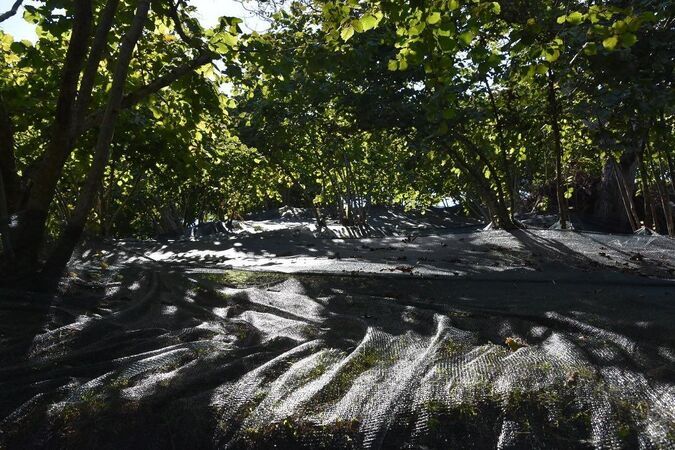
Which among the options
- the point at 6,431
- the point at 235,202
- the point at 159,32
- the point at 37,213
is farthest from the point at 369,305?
the point at 235,202

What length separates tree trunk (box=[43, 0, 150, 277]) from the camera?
3781 millimetres

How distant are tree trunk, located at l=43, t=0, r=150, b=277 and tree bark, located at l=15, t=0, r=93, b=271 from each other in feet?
0.63

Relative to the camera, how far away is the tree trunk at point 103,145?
378cm

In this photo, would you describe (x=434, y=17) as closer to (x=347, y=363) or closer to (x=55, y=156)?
(x=347, y=363)

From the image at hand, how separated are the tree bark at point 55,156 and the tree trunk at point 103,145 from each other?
0.63 feet

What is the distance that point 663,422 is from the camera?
4.79ft

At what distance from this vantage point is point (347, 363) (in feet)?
6.70

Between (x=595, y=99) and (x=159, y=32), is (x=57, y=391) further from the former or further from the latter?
(x=595, y=99)

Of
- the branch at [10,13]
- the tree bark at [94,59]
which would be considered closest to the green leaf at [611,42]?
the tree bark at [94,59]

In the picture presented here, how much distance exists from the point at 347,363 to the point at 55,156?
3.30 m

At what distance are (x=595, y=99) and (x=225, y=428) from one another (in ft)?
17.1

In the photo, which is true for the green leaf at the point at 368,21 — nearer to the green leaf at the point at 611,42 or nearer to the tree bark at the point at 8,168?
the green leaf at the point at 611,42

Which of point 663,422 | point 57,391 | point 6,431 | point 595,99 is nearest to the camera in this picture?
point 663,422

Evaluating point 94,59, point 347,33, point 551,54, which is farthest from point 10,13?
point 551,54
